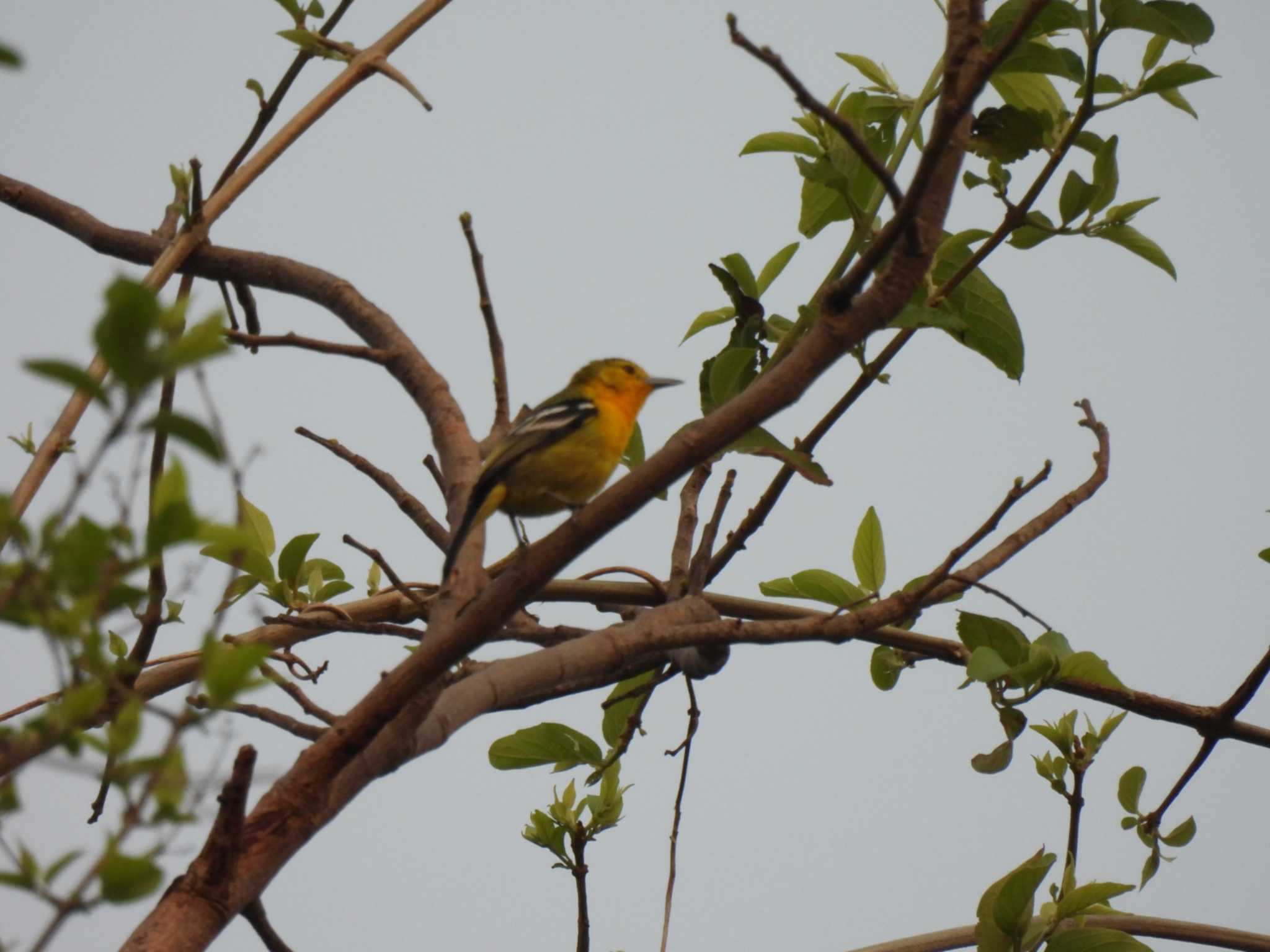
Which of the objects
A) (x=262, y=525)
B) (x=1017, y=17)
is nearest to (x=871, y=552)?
(x=1017, y=17)

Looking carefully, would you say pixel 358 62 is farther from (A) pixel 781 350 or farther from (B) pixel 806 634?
(B) pixel 806 634

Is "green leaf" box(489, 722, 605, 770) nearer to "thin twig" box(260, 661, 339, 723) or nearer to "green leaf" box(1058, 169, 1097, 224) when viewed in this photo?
"thin twig" box(260, 661, 339, 723)

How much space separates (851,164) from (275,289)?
1416mm

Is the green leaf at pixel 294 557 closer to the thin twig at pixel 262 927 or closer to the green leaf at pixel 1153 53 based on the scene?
the thin twig at pixel 262 927

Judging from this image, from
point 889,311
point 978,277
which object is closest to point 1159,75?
point 978,277

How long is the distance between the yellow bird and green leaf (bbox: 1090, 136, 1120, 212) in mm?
1416

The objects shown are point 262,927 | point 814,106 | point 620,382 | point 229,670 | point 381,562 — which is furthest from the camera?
point 620,382

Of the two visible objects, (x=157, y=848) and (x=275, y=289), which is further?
(x=275, y=289)

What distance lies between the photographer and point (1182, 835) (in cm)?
267

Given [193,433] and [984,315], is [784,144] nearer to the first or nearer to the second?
[984,315]

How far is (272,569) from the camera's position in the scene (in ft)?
9.67

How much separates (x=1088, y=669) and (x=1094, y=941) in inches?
21.1

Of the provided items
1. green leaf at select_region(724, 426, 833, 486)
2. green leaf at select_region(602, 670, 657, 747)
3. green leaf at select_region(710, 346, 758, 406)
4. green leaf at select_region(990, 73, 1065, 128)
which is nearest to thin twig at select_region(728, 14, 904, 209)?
green leaf at select_region(724, 426, 833, 486)

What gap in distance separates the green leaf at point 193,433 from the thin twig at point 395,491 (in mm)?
1641
